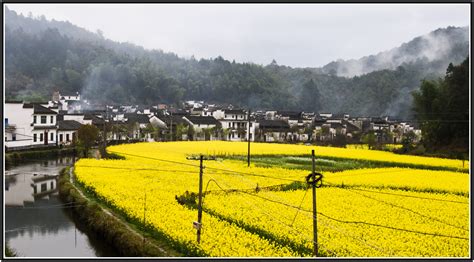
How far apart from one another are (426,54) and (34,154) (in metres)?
81.2

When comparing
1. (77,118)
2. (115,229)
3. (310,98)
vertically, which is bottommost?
(115,229)

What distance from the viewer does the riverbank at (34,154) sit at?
26719mm

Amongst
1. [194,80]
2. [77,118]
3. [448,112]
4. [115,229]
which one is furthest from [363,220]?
[194,80]

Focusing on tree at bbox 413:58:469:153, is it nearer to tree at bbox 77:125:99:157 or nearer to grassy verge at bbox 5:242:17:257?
tree at bbox 77:125:99:157

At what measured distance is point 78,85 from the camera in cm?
7944

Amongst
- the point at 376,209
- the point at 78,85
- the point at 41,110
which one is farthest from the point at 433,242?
the point at 78,85

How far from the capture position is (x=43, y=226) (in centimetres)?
1440

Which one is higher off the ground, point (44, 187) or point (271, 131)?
point (271, 131)

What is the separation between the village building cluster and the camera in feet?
114

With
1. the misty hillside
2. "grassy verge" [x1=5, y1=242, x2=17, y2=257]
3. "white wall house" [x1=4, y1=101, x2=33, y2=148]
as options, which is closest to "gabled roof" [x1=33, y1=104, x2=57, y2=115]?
"white wall house" [x1=4, y1=101, x2=33, y2=148]

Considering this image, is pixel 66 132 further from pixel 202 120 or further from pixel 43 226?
pixel 43 226

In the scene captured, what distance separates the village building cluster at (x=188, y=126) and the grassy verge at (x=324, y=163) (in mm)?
8326

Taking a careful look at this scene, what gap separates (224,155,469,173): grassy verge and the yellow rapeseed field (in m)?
2.85

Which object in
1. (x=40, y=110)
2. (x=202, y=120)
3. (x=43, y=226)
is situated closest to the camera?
(x=43, y=226)
